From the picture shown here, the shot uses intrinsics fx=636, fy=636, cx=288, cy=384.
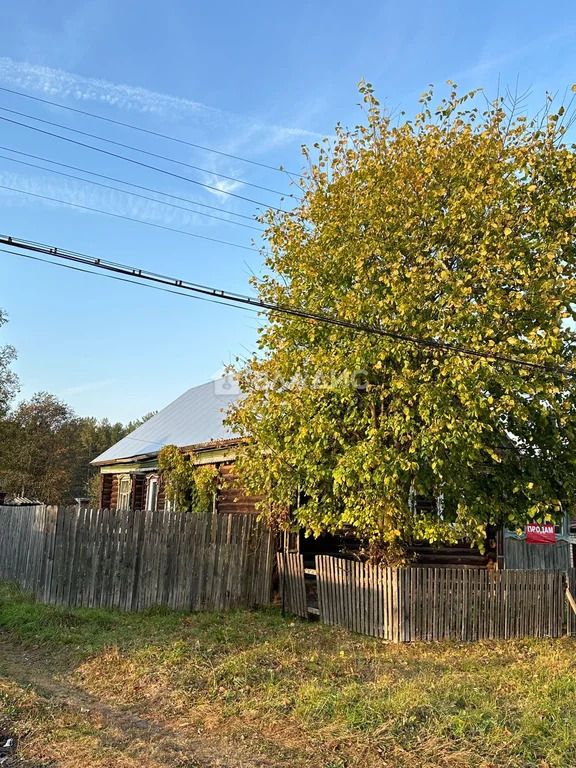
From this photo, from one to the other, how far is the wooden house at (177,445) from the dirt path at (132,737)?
871cm

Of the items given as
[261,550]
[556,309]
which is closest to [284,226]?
[556,309]

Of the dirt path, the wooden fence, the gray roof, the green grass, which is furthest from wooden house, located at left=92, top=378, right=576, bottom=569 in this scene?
the dirt path

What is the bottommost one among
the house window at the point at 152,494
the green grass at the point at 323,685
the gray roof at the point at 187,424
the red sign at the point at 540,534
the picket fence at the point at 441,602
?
the green grass at the point at 323,685

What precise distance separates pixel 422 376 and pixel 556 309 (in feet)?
7.85

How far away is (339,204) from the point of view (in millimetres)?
11844

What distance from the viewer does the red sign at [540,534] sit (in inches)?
771

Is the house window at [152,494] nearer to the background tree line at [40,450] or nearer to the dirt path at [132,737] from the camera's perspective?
the dirt path at [132,737]

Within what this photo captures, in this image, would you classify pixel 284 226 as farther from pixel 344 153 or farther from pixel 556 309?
pixel 556 309

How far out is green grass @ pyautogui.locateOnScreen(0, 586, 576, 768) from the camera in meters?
5.72

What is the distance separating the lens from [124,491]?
955 inches

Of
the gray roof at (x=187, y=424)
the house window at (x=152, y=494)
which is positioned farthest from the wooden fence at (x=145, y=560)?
the house window at (x=152, y=494)

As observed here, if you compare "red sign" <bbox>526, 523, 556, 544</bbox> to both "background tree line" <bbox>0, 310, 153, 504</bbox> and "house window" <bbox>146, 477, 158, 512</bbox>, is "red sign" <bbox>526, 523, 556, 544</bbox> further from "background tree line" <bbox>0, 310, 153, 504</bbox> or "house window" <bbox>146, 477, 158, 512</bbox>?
"background tree line" <bbox>0, 310, 153, 504</bbox>

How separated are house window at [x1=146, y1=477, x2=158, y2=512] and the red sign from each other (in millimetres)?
12277

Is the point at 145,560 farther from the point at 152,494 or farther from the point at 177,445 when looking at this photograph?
the point at 152,494
